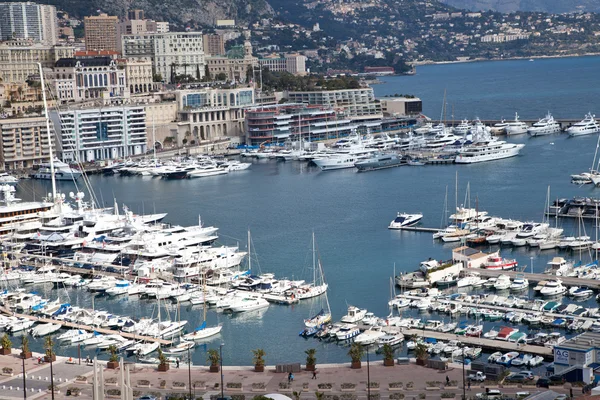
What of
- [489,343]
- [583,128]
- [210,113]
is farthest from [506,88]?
[489,343]

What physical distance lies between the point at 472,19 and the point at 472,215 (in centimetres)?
13724

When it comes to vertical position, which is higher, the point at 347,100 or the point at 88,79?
the point at 88,79

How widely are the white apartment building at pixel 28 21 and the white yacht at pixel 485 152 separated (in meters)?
46.0

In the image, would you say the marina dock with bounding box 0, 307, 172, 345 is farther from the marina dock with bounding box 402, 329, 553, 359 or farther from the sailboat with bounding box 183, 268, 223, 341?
the marina dock with bounding box 402, 329, 553, 359

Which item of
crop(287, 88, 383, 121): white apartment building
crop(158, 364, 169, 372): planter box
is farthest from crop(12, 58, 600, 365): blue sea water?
crop(287, 88, 383, 121): white apartment building

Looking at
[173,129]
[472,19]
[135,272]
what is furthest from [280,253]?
[472,19]

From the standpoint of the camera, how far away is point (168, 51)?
6581cm

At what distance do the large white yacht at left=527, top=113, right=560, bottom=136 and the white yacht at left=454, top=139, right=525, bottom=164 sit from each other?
7211mm

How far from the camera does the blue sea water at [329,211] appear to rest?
72.8 ft

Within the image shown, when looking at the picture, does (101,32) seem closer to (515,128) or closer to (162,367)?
(515,128)

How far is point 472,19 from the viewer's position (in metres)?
164

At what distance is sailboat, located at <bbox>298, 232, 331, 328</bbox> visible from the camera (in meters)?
21.2

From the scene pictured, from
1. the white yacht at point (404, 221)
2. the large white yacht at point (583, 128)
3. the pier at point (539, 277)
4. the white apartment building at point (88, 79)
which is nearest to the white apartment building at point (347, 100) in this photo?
the white apartment building at point (88, 79)

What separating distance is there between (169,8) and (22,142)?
52512 mm
